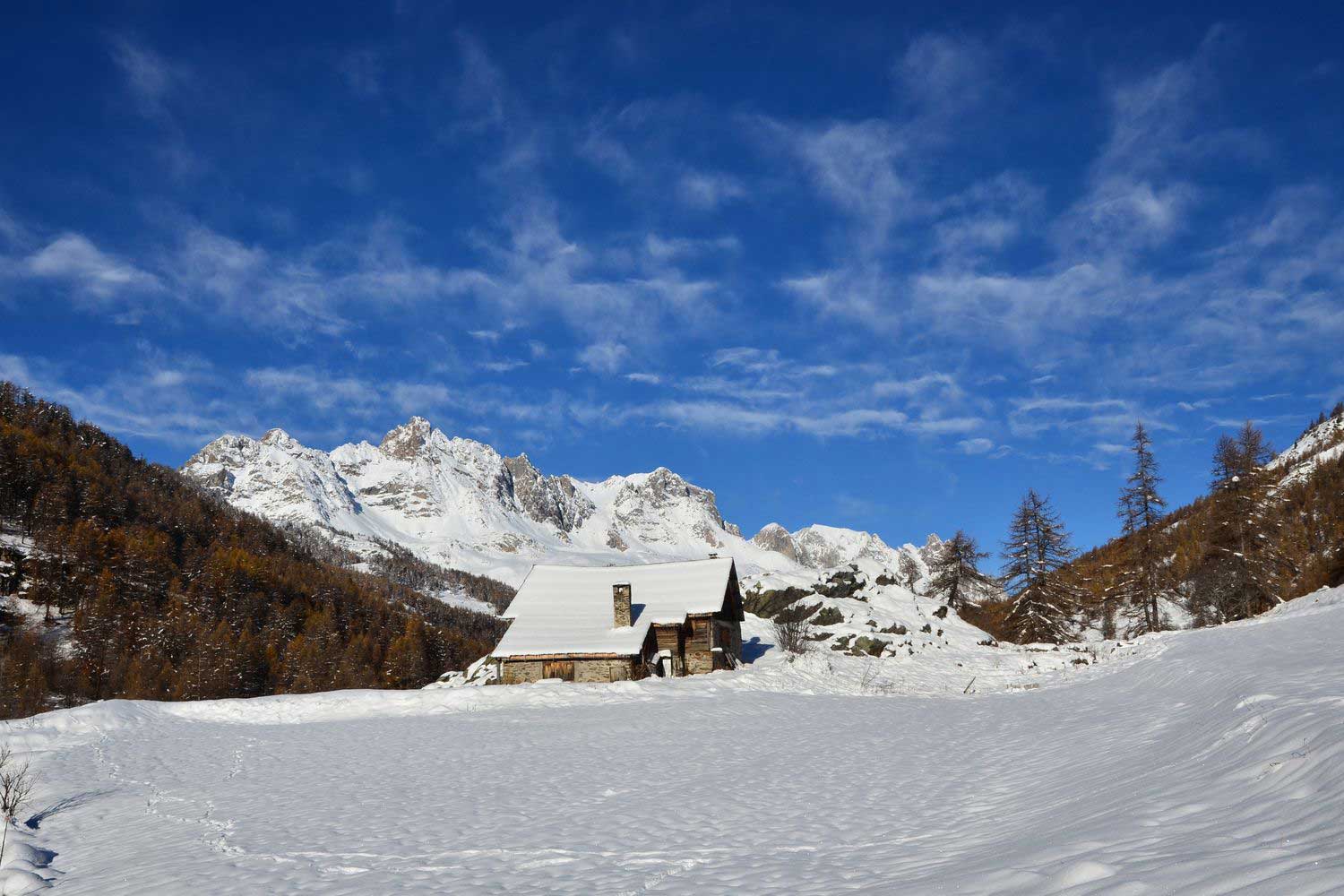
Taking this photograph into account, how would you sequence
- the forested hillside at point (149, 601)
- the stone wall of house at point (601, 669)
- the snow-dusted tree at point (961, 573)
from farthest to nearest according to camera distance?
the forested hillside at point (149, 601) < the snow-dusted tree at point (961, 573) < the stone wall of house at point (601, 669)

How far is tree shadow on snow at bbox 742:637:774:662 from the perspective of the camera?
4981 cm

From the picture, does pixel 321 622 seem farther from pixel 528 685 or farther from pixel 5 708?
pixel 528 685

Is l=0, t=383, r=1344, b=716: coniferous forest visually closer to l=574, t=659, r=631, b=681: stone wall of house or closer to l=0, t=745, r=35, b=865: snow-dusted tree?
l=574, t=659, r=631, b=681: stone wall of house

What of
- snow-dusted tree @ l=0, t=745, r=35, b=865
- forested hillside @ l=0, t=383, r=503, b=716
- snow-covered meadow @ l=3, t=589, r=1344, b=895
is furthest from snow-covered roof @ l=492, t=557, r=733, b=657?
forested hillside @ l=0, t=383, r=503, b=716

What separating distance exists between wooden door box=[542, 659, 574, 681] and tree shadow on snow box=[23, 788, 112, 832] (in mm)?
25481

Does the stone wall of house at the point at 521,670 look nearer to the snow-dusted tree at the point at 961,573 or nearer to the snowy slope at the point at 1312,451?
the snow-dusted tree at the point at 961,573

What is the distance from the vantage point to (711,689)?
3369 centimetres

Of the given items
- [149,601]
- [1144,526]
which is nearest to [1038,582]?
[1144,526]

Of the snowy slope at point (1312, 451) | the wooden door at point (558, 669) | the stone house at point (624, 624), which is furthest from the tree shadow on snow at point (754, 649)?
the snowy slope at point (1312, 451)

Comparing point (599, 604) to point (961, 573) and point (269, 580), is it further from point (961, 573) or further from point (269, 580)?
point (269, 580)

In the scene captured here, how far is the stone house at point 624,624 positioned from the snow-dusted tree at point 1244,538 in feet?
93.6

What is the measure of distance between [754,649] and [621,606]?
36.0ft

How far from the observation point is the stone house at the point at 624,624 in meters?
42.8

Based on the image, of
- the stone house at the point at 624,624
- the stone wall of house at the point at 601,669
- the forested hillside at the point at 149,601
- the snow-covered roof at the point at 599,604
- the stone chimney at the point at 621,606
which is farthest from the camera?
the forested hillside at the point at 149,601
